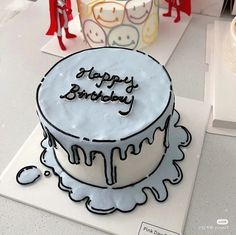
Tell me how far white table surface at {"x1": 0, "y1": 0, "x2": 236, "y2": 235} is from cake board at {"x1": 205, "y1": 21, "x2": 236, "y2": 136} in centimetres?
2

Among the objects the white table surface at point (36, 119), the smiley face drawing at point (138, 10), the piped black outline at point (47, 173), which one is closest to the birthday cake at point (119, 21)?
the smiley face drawing at point (138, 10)

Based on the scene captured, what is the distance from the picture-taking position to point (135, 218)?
1.92ft

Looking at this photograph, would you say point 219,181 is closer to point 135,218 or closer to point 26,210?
point 135,218

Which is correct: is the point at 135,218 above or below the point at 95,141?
below

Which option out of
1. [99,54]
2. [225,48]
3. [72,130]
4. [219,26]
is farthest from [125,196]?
[219,26]

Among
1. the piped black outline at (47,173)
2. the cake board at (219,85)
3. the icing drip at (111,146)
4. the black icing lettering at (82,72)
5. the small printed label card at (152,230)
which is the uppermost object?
the black icing lettering at (82,72)

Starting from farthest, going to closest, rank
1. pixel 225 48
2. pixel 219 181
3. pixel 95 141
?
pixel 225 48, pixel 219 181, pixel 95 141

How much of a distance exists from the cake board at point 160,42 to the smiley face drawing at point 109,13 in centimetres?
11

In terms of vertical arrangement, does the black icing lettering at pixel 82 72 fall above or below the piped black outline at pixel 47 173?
above

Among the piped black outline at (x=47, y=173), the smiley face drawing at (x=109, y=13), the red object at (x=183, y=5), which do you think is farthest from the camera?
the red object at (x=183, y=5)

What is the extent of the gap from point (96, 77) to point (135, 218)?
0.80 feet

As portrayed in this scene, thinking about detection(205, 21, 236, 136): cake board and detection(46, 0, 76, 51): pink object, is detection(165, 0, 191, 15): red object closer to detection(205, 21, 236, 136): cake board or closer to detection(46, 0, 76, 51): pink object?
detection(205, 21, 236, 136): cake board

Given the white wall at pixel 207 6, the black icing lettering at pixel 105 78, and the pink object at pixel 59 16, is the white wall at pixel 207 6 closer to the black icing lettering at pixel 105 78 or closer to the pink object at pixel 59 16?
the pink object at pixel 59 16

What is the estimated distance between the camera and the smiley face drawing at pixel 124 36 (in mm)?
827
